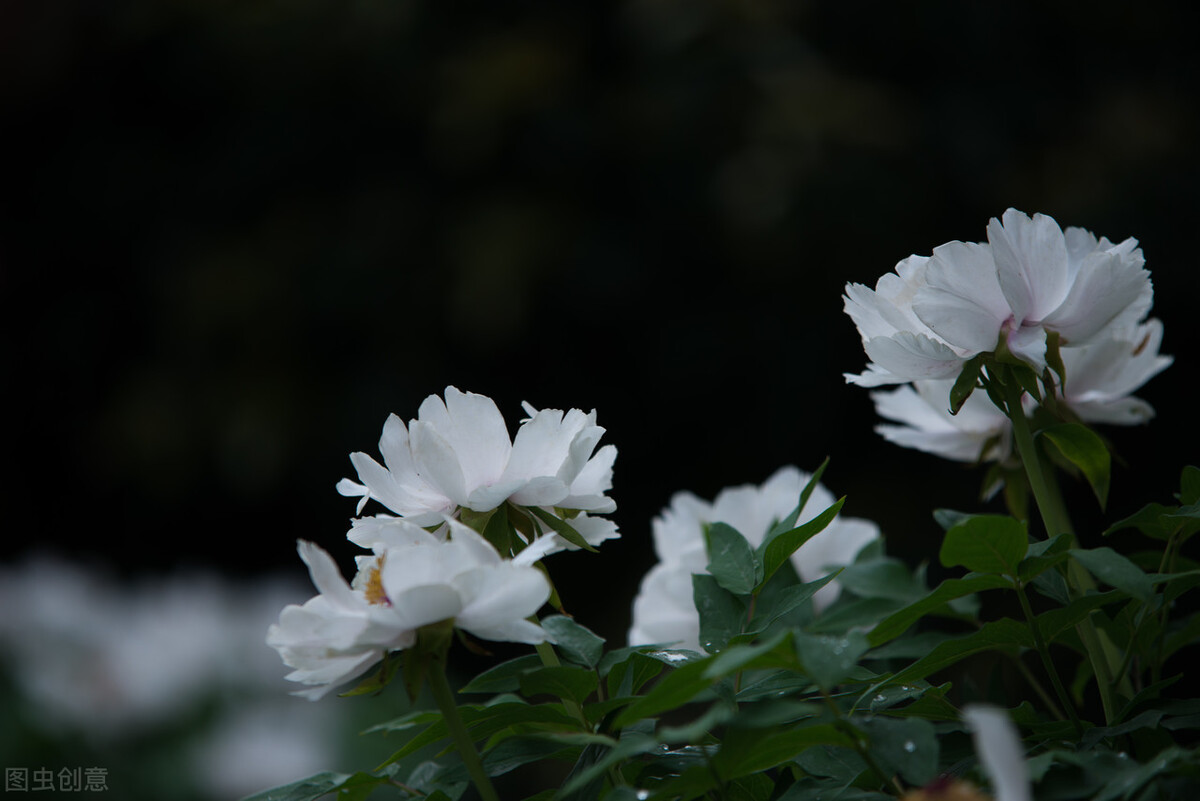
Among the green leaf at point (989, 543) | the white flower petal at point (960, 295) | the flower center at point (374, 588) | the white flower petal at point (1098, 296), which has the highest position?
the white flower petal at point (960, 295)

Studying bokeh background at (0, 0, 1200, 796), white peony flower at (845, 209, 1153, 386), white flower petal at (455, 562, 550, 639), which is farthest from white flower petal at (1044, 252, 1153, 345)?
bokeh background at (0, 0, 1200, 796)

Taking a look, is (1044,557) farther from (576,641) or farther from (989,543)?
(576,641)

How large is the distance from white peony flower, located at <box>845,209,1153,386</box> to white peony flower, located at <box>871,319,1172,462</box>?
67 mm

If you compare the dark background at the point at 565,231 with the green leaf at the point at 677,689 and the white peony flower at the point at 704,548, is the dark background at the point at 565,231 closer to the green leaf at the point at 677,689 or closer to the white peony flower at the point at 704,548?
the white peony flower at the point at 704,548

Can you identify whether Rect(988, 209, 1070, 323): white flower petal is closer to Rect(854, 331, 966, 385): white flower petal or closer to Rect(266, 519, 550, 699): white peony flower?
Rect(854, 331, 966, 385): white flower petal

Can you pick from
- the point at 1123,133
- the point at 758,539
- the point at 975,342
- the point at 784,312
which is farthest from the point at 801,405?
the point at 975,342

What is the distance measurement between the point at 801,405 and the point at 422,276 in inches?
32.0

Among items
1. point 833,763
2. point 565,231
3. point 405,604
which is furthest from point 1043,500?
point 565,231

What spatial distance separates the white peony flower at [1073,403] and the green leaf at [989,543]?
0.12m

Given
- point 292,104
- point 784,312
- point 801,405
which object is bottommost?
point 801,405

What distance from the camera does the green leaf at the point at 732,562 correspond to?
37 cm

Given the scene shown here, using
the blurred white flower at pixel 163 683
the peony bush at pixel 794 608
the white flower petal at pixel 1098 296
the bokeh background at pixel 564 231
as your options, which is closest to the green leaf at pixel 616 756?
the peony bush at pixel 794 608

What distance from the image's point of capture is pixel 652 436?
210 cm

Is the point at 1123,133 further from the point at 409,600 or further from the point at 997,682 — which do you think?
the point at 409,600
